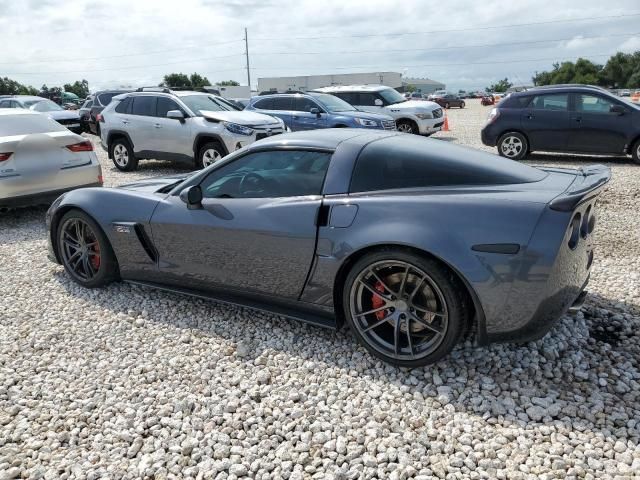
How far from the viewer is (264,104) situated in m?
13.5

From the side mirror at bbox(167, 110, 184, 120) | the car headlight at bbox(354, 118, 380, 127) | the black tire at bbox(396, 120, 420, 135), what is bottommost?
the black tire at bbox(396, 120, 420, 135)

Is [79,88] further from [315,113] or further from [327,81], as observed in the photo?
[315,113]

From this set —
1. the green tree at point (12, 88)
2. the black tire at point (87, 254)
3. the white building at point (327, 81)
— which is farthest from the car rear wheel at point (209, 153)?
the green tree at point (12, 88)

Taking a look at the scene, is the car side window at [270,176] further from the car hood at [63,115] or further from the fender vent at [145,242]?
the car hood at [63,115]

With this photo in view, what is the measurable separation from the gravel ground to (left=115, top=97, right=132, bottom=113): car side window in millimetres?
7789

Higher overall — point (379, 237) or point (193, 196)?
point (193, 196)

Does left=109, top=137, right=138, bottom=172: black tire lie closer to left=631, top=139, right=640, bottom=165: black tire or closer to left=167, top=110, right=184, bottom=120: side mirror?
left=167, top=110, right=184, bottom=120: side mirror

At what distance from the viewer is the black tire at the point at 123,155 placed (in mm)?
11102

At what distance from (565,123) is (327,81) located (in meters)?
56.9

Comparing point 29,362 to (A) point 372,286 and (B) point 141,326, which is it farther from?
(A) point 372,286

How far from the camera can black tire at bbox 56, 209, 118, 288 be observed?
170 inches

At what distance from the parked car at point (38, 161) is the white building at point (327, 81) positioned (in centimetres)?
4485

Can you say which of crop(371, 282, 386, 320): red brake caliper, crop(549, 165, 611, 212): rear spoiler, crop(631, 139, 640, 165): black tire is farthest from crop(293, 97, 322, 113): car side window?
crop(371, 282, 386, 320): red brake caliper

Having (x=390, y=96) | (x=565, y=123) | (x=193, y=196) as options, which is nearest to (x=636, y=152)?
(x=565, y=123)
